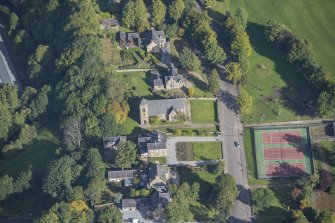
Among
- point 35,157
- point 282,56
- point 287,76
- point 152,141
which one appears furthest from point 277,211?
point 35,157

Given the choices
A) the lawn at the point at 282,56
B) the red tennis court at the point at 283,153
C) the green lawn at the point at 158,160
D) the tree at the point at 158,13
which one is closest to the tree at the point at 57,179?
the green lawn at the point at 158,160

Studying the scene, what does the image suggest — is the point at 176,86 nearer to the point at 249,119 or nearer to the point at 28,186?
the point at 249,119

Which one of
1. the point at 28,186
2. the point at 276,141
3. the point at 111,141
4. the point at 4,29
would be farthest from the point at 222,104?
the point at 4,29

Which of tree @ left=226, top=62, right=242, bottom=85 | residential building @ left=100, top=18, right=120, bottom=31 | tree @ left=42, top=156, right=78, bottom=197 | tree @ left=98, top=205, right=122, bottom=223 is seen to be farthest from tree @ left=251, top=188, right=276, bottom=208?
residential building @ left=100, top=18, right=120, bottom=31

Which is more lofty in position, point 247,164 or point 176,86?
point 176,86

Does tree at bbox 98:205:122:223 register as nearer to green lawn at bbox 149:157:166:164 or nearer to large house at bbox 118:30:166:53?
green lawn at bbox 149:157:166:164

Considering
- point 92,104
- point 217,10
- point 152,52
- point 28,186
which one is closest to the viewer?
point 28,186

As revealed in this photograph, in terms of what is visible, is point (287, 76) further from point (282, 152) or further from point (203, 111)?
point (203, 111)
